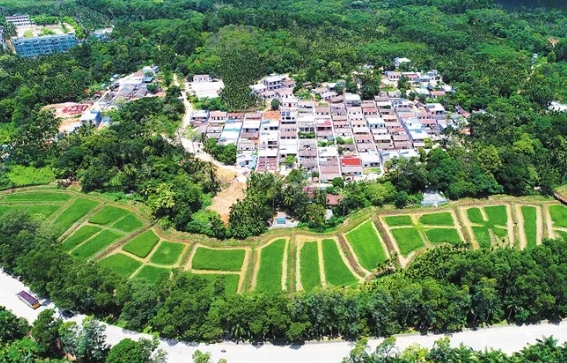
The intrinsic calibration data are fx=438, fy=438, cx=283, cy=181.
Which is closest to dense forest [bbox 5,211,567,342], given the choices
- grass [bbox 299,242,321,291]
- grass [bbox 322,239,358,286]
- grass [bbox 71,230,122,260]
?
grass [bbox 322,239,358,286]

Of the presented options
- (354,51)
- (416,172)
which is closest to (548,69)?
(354,51)

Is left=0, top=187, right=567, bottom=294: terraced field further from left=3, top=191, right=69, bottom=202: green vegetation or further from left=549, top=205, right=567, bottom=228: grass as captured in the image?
left=3, top=191, right=69, bottom=202: green vegetation

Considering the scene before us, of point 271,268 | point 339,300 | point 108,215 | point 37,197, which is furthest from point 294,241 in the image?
point 37,197

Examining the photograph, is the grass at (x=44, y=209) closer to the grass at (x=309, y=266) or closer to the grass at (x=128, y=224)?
the grass at (x=128, y=224)

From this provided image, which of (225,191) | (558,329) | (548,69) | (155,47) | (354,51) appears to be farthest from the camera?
(155,47)

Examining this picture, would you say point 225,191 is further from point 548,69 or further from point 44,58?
point 548,69

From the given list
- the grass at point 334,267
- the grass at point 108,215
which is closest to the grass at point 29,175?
the grass at point 108,215
